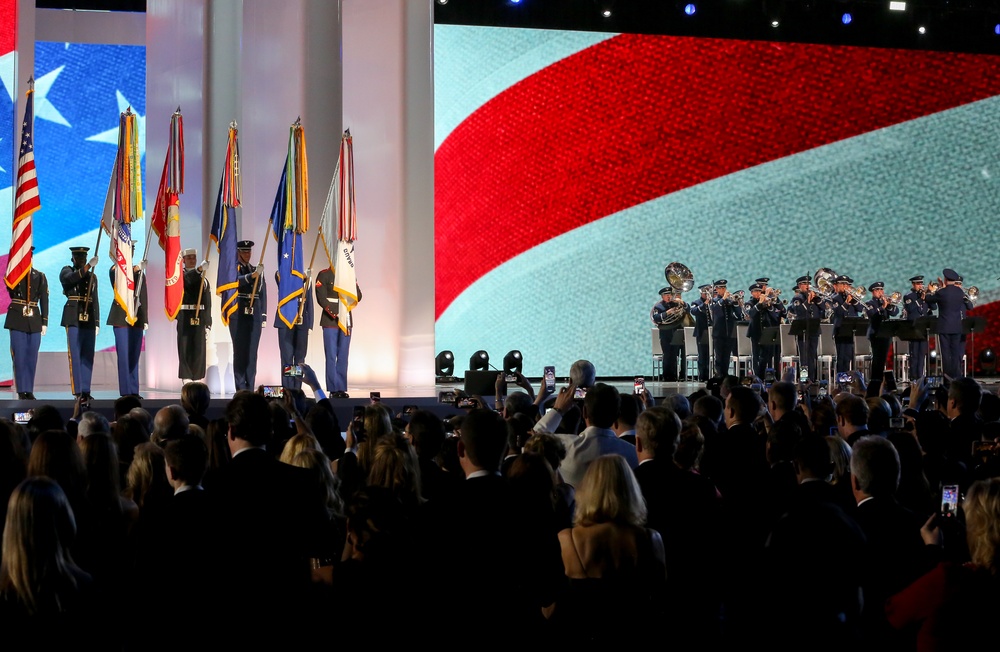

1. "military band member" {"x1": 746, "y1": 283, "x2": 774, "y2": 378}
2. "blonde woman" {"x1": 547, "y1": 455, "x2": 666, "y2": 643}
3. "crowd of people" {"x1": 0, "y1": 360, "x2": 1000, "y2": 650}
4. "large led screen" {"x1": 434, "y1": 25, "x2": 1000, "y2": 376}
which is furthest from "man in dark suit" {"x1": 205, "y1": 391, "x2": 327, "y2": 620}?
"large led screen" {"x1": 434, "y1": 25, "x2": 1000, "y2": 376}

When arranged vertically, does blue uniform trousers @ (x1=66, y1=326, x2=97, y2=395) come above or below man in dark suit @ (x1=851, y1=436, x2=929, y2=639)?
above

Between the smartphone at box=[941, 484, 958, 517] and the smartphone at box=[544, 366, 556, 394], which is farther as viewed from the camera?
the smartphone at box=[544, 366, 556, 394]

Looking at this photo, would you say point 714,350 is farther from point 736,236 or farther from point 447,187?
point 447,187

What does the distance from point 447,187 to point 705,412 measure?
12.2 m

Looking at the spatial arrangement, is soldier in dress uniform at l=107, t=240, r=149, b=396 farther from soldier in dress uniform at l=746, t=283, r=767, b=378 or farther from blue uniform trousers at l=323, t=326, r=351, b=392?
soldier in dress uniform at l=746, t=283, r=767, b=378

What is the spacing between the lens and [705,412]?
4.49 m

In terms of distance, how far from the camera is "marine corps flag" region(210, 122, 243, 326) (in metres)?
9.62

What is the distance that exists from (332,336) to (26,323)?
2.57 m

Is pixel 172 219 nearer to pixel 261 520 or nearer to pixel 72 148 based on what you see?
pixel 72 148

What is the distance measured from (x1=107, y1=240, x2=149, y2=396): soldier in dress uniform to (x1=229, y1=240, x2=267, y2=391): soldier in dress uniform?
2.54ft

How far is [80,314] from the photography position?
30.9 ft

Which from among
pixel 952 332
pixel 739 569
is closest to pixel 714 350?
pixel 952 332

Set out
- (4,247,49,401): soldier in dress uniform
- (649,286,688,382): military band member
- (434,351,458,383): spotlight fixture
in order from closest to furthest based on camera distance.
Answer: (4,247,49,401): soldier in dress uniform → (649,286,688,382): military band member → (434,351,458,383): spotlight fixture

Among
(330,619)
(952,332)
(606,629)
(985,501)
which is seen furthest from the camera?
(952,332)
